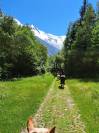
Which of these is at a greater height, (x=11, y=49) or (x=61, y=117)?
(x=11, y=49)

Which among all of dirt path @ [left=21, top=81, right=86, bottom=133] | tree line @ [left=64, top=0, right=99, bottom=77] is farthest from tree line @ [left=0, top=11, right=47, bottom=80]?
dirt path @ [left=21, top=81, right=86, bottom=133]

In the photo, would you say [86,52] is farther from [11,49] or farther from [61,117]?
[61,117]

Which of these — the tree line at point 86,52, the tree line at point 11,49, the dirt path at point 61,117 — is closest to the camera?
the dirt path at point 61,117

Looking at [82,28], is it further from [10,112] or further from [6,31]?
[10,112]

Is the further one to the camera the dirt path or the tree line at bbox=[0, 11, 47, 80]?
the tree line at bbox=[0, 11, 47, 80]

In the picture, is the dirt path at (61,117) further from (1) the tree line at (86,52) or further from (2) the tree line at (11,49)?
(1) the tree line at (86,52)

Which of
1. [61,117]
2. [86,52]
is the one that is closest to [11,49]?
[86,52]

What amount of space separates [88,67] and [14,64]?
15546 mm

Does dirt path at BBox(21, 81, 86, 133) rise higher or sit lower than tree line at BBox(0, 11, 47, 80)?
lower

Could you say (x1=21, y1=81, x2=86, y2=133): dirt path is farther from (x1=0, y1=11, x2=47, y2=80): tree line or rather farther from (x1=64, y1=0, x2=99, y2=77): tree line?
(x1=64, y1=0, x2=99, y2=77): tree line

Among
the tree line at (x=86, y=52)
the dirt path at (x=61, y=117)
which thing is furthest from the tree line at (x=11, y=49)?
the dirt path at (x=61, y=117)

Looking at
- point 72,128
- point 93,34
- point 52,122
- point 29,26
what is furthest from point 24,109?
point 29,26

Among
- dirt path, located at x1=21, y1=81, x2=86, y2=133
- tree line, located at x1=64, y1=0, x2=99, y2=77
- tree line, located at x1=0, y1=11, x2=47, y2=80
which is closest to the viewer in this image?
dirt path, located at x1=21, y1=81, x2=86, y2=133

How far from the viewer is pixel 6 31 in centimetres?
7531
